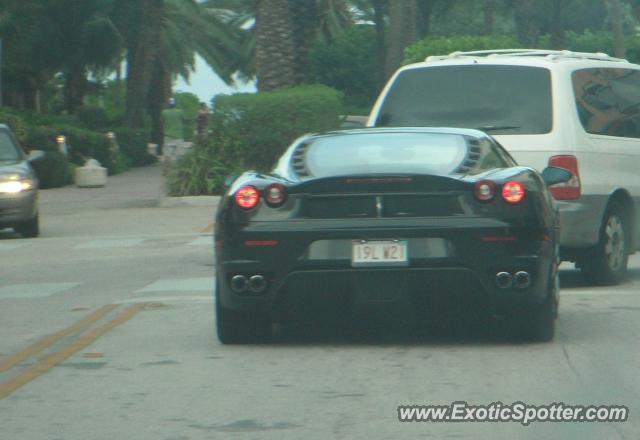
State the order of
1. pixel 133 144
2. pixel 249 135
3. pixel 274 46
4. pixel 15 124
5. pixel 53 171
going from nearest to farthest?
pixel 249 135
pixel 274 46
pixel 15 124
pixel 53 171
pixel 133 144

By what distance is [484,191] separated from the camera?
29.4 feet

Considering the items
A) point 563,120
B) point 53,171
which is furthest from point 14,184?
point 53,171

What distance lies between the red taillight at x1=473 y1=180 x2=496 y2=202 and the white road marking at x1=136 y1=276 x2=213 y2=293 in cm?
443

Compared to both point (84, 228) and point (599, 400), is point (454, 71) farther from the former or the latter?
point (84, 228)

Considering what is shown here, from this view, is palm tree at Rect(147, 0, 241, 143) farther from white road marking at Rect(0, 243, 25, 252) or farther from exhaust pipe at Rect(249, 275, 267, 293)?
exhaust pipe at Rect(249, 275, 267, 293)

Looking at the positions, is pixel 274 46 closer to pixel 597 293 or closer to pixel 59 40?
pixel 597 293

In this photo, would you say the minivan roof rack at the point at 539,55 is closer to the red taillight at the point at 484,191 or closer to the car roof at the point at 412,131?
the car roof at the point at 412,131

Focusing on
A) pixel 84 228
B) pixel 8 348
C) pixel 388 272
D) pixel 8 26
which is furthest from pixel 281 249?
pixel 8 26

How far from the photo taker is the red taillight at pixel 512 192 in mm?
9008

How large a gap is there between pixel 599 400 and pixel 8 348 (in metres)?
4.11

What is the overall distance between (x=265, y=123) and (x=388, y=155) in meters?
17.4

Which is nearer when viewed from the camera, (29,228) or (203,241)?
(203,241)

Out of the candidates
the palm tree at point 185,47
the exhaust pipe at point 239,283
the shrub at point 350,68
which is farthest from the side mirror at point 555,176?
the shrub at point 350,68

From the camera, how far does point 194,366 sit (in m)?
8.77
